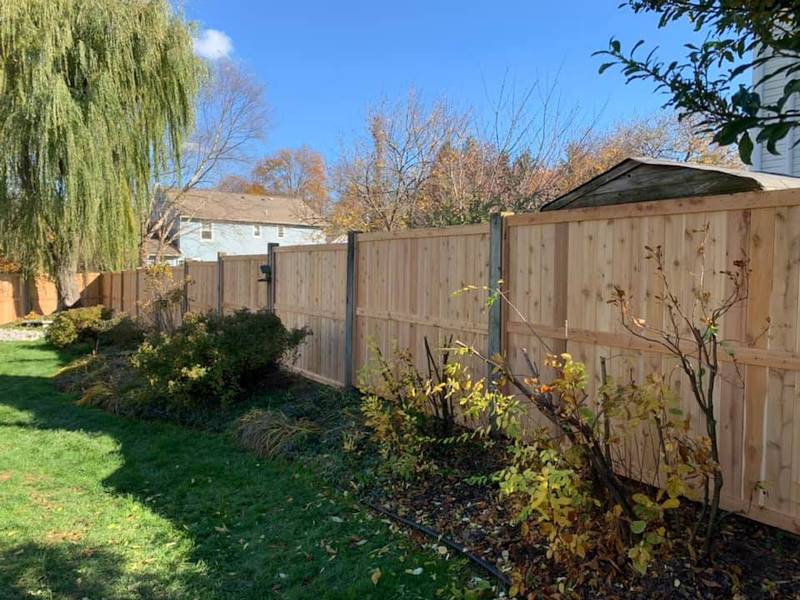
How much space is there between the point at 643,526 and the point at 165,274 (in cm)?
1018

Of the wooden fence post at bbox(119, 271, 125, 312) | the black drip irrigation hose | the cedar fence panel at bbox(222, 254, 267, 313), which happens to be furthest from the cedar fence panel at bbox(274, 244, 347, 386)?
the wooden fence post at bbox(119, 271, 125, 312)

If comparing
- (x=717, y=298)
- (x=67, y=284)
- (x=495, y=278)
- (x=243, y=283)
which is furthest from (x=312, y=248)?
(x=67, y=284)

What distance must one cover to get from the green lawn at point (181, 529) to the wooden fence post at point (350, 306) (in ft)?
4.84

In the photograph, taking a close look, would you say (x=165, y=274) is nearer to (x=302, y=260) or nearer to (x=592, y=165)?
(x=302, y=260)

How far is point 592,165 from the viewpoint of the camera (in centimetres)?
1077

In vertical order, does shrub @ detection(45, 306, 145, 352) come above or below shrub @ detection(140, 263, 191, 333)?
below

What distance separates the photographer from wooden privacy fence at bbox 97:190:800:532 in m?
2.77

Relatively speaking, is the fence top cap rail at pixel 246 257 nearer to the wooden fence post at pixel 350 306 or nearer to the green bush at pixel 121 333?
the green bush at pixel 121 333

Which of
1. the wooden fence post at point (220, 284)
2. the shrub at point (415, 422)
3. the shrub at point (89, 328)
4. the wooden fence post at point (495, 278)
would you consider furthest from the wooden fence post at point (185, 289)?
the wooden fence post at point (495, 278)

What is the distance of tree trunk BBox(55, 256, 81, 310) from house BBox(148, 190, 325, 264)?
383 inches

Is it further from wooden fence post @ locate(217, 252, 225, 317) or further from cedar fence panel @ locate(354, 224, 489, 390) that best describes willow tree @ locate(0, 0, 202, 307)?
A: cedar fence panel @ locate(354, 224, 489, 390)

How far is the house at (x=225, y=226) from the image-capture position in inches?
1104

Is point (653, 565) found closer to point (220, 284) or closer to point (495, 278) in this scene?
point (495, 278)

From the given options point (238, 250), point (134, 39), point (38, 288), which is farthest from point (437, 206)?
point (238, 250)
